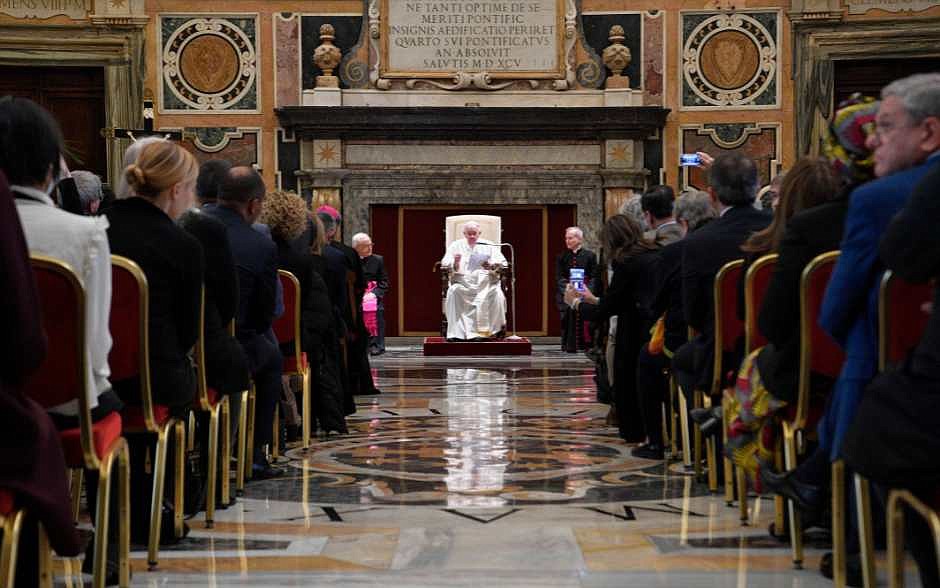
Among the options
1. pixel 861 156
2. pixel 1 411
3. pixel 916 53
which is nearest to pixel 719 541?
pixel 861 156

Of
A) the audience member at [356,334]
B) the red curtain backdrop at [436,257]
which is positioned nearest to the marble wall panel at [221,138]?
the red curtain backdrop at [436,257]

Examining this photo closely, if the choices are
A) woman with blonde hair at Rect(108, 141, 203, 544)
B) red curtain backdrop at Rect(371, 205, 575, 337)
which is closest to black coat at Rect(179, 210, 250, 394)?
woman with blonde hair at Rect(108, 141, 203, 544)

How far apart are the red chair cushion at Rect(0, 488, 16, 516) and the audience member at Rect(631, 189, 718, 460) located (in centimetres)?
352

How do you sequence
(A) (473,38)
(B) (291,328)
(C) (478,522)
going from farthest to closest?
(A) (473,38) → (B) (291,328) → (C) (478,522)

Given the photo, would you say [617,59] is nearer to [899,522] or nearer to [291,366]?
[291,366]

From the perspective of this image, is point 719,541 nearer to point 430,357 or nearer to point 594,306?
point 594,306

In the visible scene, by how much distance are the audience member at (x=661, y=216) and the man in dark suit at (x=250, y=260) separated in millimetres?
1965

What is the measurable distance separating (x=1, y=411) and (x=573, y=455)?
415cm

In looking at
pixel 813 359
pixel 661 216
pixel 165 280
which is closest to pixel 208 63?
pixel 661 216

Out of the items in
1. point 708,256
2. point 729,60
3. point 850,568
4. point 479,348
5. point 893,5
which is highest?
point 893,5

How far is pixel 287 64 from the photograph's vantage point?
15.4 m

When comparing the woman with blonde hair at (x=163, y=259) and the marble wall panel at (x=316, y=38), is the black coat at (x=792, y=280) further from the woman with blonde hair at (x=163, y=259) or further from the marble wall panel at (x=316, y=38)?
the marble wall panel at (x=316, y=38)

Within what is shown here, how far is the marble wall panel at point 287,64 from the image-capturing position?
606 inches

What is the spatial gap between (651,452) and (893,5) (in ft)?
33.2
